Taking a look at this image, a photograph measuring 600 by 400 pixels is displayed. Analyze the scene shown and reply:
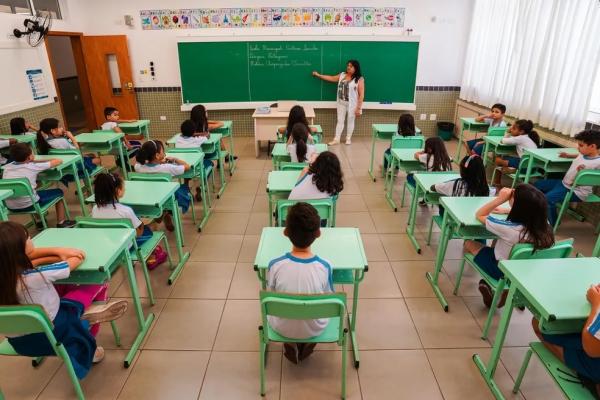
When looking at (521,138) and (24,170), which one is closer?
(24,170)

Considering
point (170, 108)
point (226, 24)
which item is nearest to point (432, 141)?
point (226, 24)

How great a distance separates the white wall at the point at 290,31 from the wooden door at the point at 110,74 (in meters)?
0.17

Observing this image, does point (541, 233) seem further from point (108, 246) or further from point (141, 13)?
point (141, 13)

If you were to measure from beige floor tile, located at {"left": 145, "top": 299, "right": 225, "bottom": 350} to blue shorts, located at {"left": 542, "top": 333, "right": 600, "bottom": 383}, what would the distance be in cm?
201

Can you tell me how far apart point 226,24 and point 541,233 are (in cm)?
665

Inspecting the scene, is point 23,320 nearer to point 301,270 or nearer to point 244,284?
point 301,270

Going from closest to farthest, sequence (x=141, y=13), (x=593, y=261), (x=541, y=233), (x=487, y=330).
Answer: (x=593, y=261)
(x=541, y=233)
(x=487, y=330)
(x=141, y=13)

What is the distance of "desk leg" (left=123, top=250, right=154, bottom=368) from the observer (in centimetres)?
236

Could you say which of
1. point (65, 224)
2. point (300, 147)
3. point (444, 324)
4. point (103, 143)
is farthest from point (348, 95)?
point (444, 324)

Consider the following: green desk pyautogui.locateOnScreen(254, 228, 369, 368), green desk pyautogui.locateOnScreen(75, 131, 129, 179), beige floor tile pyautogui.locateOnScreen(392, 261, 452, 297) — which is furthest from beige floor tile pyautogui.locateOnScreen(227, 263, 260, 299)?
green desk pyautogui.locateOnScreen(75, 131, 129, 179)

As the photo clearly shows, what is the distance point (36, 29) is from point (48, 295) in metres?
5.68

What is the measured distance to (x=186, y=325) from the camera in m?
2.70

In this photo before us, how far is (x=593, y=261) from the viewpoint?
6.78 feet

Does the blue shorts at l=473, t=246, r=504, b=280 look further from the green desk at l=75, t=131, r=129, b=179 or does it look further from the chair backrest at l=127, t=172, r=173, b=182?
the green desk at l=75, t=131, r=129, b=179
